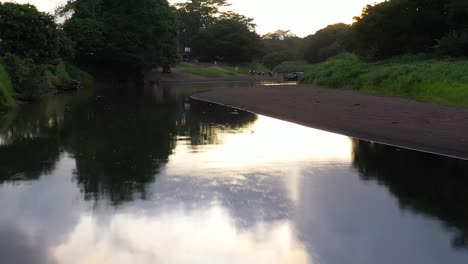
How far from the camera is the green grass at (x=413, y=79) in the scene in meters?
30.0

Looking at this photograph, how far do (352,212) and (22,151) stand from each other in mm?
11301

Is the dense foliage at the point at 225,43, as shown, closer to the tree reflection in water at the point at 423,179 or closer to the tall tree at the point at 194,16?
the tall tree at the point at 194,16

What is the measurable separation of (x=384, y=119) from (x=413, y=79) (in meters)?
13.6

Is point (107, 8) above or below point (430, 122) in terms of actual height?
above

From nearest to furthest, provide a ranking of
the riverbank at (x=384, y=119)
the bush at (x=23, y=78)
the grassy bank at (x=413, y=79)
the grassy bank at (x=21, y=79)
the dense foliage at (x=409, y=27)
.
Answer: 1. the riverbank at (x=384, y=119)
2. the grassy bank at (x=413, y=79)
3. the grassy bank at (x=21, y=79)
4. the bush at (x=23, y=78)
5. the dense foliage at (x=409, y=27)

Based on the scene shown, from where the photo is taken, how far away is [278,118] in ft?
88.5

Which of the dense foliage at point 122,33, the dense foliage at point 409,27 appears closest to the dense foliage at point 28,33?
the dense foliage at point 122,33

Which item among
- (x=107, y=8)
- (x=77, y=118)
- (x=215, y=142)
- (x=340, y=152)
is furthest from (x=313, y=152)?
(x=107, y=8)

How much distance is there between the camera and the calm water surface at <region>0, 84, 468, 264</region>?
25.8ft

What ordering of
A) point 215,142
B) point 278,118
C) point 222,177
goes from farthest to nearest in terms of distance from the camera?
point 278,118, point 215,142, point 222,177

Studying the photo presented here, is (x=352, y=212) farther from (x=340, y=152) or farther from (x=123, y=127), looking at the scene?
(x=123, y=127)

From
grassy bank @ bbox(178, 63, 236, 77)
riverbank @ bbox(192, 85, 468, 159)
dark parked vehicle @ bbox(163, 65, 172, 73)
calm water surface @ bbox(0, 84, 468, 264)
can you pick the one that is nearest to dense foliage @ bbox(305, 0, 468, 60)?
riverbank @ bbox(192, 85, 468, 159)

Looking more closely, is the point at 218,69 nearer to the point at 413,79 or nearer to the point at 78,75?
the point at 78,75

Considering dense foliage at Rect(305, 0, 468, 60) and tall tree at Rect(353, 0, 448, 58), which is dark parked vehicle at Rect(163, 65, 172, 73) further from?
tall tree at Rect(353, 0, 448, 58)
